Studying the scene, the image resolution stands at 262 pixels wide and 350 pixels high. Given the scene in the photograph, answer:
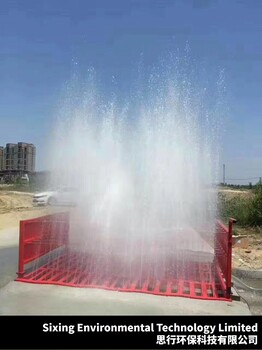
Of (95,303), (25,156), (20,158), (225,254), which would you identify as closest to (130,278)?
(95,303)

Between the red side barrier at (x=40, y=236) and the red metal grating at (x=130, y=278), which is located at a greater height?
the red side barrier at (x=40, y=236)

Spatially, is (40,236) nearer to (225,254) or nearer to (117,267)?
(117,267)

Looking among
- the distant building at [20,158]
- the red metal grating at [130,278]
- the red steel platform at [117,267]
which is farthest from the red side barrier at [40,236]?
the distant building at [20,158]

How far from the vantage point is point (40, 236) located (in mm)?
8078

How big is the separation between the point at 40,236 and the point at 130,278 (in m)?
2.11

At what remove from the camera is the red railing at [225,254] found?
6.39 meters

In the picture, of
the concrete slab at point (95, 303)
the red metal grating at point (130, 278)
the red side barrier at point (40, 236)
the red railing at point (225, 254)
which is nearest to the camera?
the concrete slab at point (95, 303)

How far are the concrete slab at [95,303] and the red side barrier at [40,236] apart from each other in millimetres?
929

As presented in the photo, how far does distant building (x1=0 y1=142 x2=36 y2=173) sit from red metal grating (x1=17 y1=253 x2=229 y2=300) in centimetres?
6200

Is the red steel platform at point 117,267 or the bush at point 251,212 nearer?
the red steel platform at point 117,267

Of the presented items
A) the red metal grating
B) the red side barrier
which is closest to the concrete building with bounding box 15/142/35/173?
the red side barrier

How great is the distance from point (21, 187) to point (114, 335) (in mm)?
42966

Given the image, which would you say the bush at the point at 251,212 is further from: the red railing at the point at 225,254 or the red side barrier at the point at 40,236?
the red side barrier at the point at 40,236

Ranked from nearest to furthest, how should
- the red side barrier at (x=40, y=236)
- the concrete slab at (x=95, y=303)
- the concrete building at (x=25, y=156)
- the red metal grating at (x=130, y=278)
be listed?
the concrete slab at (x=95, y=303)
the red metal grating at (x=130, y=278)
the red side barrier at (x=40, y=236)
the concrete building at (x=25, y=156)
